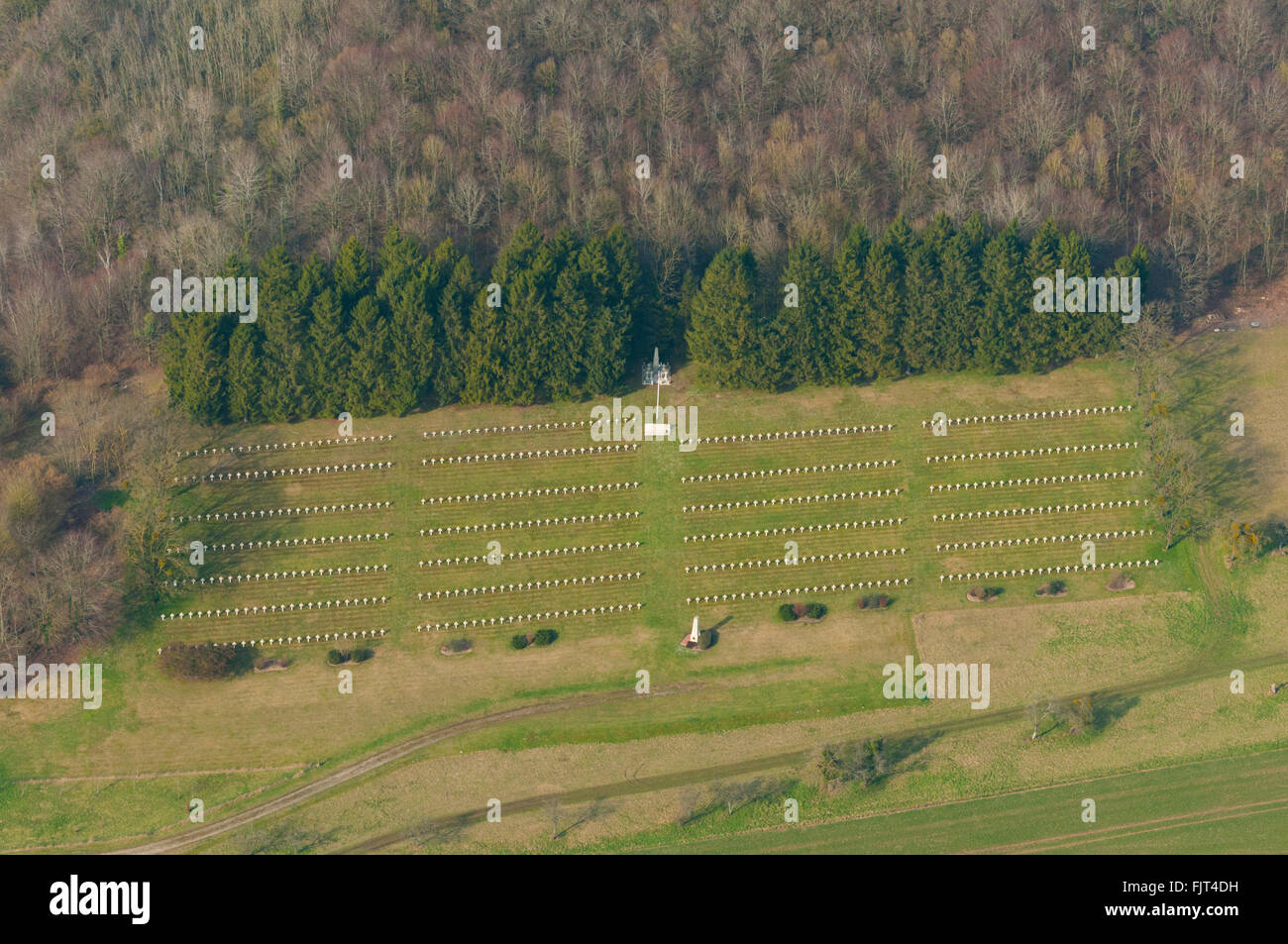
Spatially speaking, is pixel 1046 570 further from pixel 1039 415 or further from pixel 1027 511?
pixel 1039 415

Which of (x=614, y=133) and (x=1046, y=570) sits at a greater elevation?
(x=614, y=133)

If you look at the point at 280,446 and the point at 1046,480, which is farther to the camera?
the point at 280,446

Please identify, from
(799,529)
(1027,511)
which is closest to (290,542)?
(799,529)

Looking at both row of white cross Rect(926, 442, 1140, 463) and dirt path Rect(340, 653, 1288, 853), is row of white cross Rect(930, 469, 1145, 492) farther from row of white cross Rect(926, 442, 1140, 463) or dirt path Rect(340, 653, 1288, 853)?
dirt path Rect(340, 653, 1288, 853)

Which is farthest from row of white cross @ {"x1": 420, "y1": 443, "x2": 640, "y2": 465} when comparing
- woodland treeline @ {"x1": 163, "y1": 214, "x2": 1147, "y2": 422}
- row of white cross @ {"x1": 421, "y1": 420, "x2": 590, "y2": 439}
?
woodland treeline @ {"x1": 163, "y1": 214, "x2": 1147, "y2": 422}

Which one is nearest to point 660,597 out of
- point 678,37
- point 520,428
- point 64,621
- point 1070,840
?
point 520,428

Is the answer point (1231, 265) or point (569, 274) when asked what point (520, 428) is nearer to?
A: point (569, 274)

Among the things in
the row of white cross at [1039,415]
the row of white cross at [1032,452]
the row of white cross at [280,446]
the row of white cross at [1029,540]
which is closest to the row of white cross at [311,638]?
the row of white cross at [280,446]
